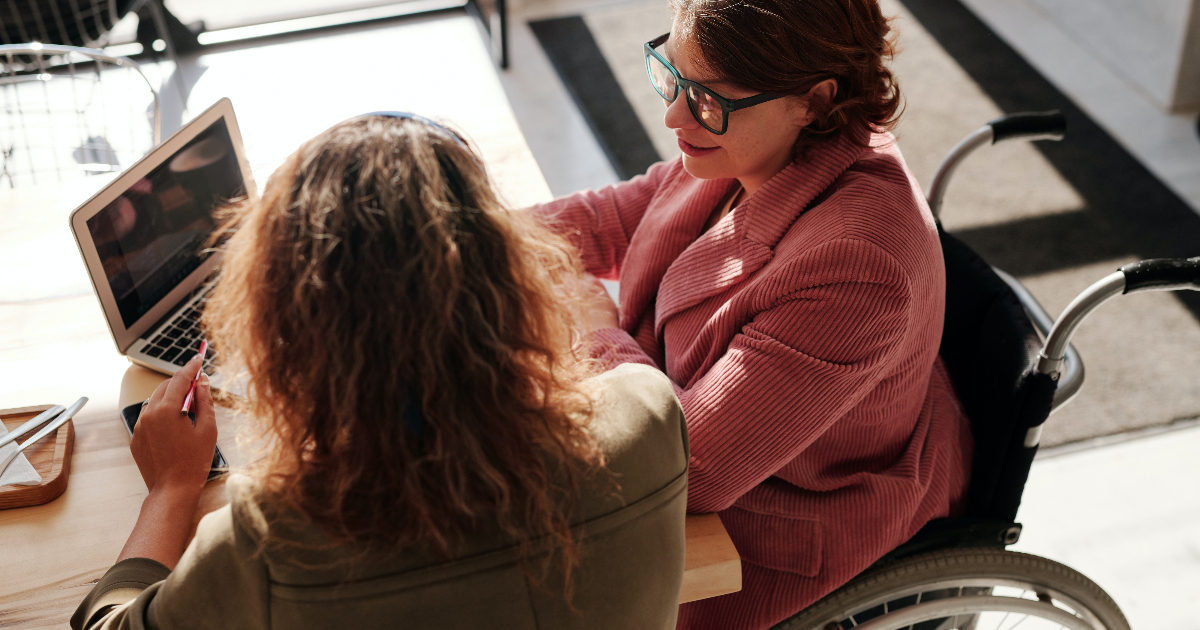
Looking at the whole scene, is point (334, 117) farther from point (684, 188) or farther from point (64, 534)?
point (64, 534)

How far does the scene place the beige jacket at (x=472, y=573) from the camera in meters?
0.75

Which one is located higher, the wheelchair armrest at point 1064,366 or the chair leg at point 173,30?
the chair leg at point 173,30

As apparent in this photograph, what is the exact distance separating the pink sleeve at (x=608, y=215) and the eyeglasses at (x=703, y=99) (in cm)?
31

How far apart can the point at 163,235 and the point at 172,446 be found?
376 millimetres

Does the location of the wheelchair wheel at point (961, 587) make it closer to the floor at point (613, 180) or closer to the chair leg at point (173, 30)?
the floor at point (613, 180)

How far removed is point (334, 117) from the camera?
6.96 feet

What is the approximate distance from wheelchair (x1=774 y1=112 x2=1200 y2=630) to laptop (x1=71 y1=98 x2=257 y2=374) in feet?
3.18

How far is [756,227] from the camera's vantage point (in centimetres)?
123

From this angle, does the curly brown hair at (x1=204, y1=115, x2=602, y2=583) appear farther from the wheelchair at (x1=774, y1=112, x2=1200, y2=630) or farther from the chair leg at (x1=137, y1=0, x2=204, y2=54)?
the chair leg at (x1=137, y1=0, x2=204, y2=54)

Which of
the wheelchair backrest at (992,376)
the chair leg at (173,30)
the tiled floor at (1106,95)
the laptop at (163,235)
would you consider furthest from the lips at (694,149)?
the chair leg at (173,30)

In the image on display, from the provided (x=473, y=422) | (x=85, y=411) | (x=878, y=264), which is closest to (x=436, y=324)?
(x=473, y=422)

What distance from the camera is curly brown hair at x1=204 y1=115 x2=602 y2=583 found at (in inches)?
28.2

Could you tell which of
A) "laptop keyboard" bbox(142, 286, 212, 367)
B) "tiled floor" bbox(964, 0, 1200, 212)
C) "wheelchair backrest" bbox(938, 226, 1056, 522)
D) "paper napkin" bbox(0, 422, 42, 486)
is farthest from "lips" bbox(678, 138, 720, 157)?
"tiled floor" bbox(964, 0, 1200, 212)

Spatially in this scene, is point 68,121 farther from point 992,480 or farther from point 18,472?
point 992,480
